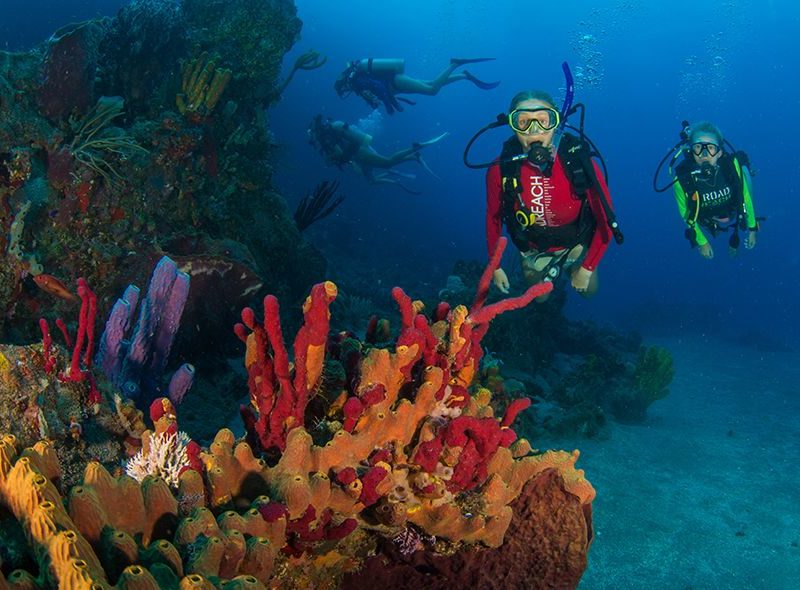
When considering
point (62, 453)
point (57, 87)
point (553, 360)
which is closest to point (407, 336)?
point (62, 453)

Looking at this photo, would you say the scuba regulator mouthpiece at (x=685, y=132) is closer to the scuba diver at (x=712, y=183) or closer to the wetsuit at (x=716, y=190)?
the scuba diver at (x=712, y=183)

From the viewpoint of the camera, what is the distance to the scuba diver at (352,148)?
1595cm

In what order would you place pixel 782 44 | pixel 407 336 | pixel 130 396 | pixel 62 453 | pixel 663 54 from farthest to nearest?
1. pixel 663 54
2. pixel 782 44
3. pixel 130 396
4. pixel 62 453
5. pixel 407 336

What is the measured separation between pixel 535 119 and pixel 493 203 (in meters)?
1.13

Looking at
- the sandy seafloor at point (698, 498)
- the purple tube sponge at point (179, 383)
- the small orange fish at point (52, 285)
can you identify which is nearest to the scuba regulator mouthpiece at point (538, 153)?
the sandy seafloor at point (698, 498)

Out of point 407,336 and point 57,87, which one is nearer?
point 407,336

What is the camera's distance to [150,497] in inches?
77.5

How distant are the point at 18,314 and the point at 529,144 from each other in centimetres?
549

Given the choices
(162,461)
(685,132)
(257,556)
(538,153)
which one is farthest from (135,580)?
(685,132)

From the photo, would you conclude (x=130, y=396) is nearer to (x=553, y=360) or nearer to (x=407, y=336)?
(x=407, y=336)

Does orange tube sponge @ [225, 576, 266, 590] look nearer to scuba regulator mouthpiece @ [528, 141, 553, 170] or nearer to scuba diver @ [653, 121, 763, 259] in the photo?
scuba regulator mouthpiece @ [528, 141, 553, 170]

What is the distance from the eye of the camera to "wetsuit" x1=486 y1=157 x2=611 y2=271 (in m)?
5.89

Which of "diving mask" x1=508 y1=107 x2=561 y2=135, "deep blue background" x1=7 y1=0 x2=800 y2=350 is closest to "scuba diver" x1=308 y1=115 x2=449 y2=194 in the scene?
"deep blue background" x1=7 y1=0 x2=800 y2=350

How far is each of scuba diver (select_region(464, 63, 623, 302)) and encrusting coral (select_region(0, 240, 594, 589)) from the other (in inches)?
124
